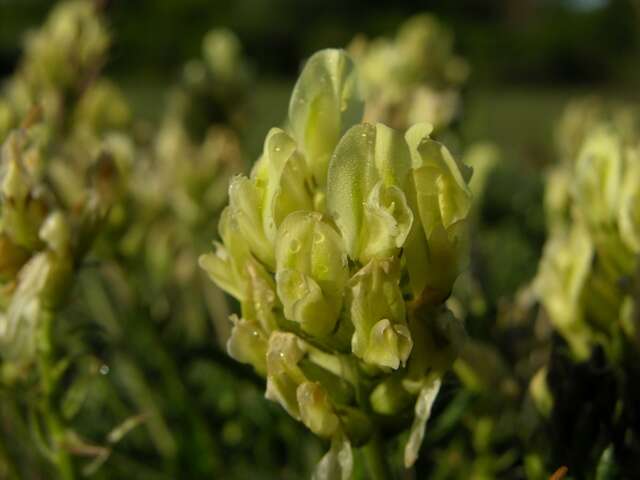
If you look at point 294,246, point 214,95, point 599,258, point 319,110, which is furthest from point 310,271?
point 214,95

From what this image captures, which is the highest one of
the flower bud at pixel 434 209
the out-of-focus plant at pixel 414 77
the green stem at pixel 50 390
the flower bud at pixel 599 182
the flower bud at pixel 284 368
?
the flower bud at pixel 434 209

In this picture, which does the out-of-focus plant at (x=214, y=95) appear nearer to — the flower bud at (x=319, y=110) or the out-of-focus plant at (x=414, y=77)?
the out-of-focus plant at (x=414, y=77)

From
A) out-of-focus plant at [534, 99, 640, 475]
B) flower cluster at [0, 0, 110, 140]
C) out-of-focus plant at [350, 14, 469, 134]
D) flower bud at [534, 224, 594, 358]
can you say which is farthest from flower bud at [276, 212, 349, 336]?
flower cluster at [0, 0, 110, 140]

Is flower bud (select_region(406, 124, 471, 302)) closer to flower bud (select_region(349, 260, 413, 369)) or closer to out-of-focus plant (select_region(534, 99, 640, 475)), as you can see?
flower bud (select_region(349, 260, 413, 369))

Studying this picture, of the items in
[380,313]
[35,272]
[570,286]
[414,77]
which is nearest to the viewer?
[380,313]

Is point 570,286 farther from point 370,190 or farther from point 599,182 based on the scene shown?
point 370,190

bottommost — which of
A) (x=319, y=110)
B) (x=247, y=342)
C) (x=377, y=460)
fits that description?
(x=377, y=460)

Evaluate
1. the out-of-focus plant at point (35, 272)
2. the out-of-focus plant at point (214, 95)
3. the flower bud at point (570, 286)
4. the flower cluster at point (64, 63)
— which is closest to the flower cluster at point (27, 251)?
the out-of-focus plant at point (35, 272)
